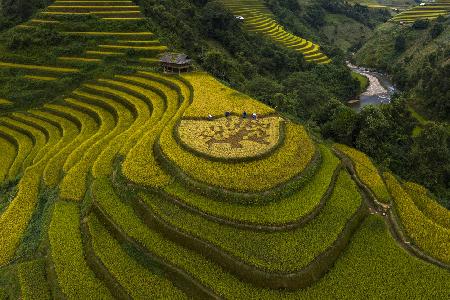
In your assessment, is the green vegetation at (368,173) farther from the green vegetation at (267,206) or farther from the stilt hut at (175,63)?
the stilt hut at (175,63)

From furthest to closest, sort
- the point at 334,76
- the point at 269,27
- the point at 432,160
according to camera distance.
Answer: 1. the point at 269,27
2. the point at 334,76
3. the point at 432,160

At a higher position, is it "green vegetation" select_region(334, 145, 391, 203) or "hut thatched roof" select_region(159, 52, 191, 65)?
"hut thatched roof" select_region(159, 52, 191, 65)

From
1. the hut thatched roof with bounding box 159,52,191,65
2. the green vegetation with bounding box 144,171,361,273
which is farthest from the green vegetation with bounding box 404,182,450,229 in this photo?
the hut thatched roof with bounding box 159,52,191,65

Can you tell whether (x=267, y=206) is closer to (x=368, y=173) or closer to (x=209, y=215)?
(x=209, y=215)

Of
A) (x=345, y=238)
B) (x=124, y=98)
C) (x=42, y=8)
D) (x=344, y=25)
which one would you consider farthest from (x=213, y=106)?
(x=344, y=25)

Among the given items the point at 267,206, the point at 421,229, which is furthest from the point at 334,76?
the point at 267,206

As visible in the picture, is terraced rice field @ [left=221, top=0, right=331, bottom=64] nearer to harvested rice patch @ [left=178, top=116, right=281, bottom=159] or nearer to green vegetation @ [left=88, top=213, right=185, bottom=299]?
harvested rice patch @ [left=178, top=116, right=281, bottom=159]

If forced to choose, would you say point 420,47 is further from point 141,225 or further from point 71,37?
point 141,225
